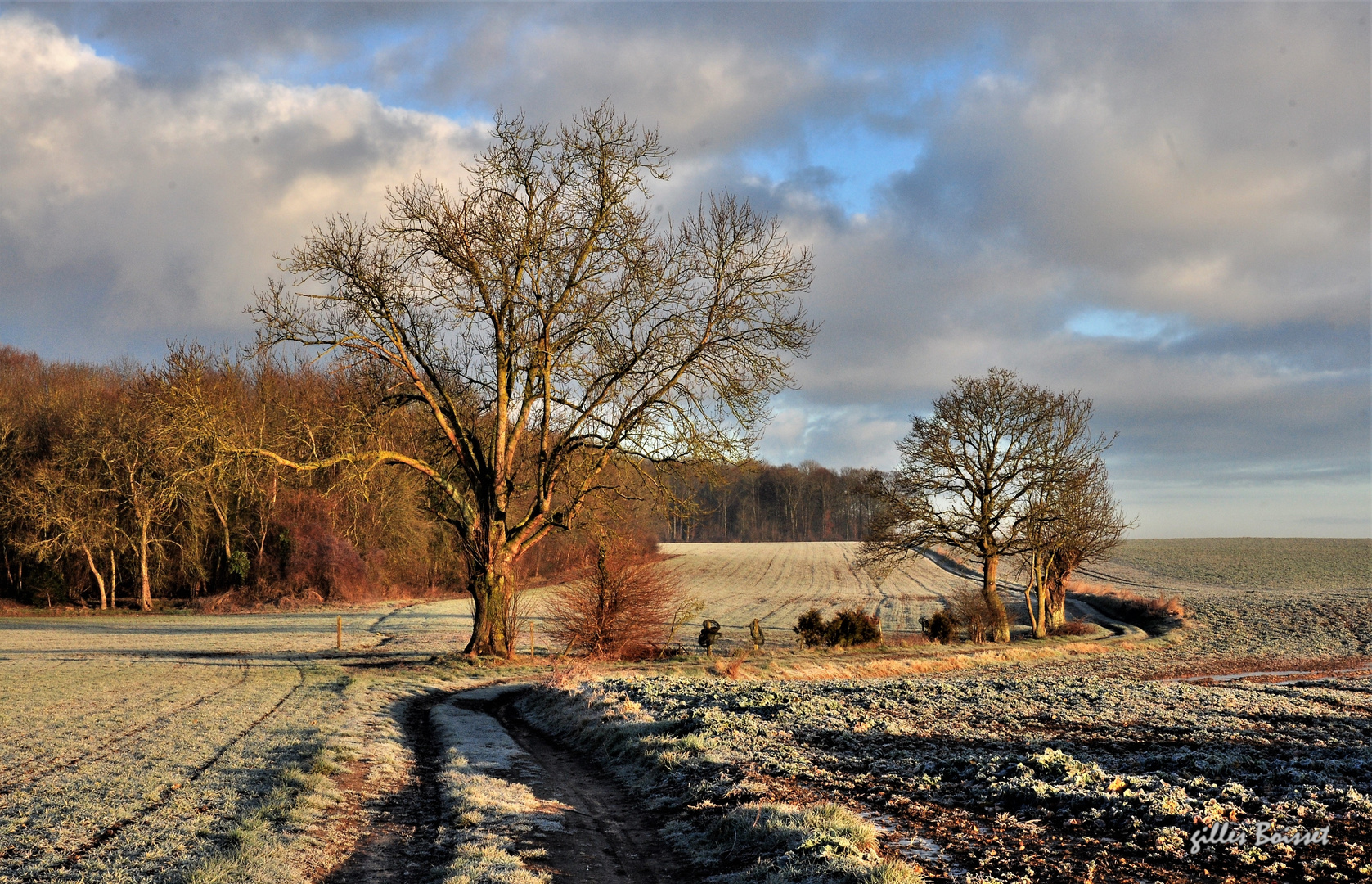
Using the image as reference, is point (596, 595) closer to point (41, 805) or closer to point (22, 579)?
point (41, 805)

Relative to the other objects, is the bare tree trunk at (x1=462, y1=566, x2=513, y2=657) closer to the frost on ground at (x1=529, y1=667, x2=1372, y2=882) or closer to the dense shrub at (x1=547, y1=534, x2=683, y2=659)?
the dense shrub at (x1=547, y1=534, x2=683, y2=659)

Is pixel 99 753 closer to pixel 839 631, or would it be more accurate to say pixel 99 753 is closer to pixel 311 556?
pixel 839 631

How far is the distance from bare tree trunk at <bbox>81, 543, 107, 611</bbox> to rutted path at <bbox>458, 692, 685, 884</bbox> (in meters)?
42.6

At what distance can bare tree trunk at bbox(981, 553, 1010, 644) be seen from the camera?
118ft

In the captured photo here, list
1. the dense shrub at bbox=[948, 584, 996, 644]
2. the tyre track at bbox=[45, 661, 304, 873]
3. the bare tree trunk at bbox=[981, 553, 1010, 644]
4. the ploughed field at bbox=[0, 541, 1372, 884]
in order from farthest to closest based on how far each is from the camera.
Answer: the bare tree trunk at bbox=[981, 553, 1010, 644] < the dense shrub at bbox=[948, 584, 996, 644] < the tyre track at bbox=[45, 661, 304, 873] < the ploughed field at bbox=[0, 541, 1372, 884]

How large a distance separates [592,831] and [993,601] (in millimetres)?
31827

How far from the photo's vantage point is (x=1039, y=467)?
120ft

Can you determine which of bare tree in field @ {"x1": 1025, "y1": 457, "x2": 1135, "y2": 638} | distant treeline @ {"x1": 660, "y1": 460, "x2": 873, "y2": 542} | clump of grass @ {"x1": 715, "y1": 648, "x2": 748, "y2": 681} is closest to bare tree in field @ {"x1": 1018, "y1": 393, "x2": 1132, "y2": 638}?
bare tree in field @ {"x1": 1025, "y1": 457, "x2": 1135, "y2": 638}

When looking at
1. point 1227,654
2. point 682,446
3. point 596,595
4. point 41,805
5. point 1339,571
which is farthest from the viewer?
point 1339,571

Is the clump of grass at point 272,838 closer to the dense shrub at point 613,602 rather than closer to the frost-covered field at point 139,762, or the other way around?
the frost-covered field at point 139,762

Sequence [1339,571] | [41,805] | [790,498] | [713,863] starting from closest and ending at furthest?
[713,863] → [41,805] → [1339,571] → [790,498]

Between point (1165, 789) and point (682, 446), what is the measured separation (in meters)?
15.8

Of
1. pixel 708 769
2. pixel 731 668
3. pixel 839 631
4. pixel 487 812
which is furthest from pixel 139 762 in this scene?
pixel 839 631

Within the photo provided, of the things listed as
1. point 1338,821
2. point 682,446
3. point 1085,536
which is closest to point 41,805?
point 1338,821
